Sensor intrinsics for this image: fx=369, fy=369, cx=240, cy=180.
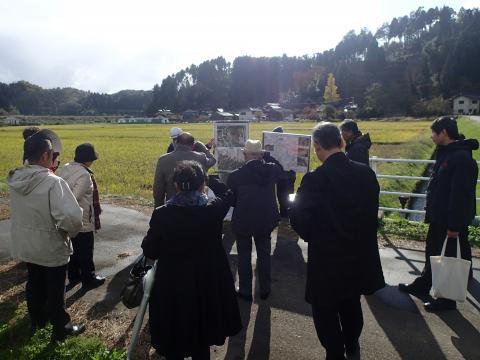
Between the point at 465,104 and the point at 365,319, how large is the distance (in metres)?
84.7

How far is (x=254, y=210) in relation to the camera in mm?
4348

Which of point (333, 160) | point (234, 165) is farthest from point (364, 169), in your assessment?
point (234, 165)

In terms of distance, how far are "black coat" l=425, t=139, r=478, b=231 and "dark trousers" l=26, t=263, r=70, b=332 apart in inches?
157

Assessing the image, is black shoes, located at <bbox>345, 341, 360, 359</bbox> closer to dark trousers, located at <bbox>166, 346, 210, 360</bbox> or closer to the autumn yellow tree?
dark trousers, located at <bbox>166, 346, 210, 360</bbox>

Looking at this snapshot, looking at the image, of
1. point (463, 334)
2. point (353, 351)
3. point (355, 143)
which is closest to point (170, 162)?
point (355, 143)

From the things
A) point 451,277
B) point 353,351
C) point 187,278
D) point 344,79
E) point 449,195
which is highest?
point 344,79

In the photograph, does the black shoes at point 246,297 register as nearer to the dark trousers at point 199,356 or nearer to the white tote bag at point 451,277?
the dark trousers at point 199,356

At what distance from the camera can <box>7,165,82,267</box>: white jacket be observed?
3291mm

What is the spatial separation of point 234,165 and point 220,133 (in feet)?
2.41

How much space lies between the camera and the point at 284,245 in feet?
20.6

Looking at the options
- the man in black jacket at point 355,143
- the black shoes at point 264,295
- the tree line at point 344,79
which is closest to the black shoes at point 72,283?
the black shoes at point 264,295

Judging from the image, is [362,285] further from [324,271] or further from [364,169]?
[364,169]

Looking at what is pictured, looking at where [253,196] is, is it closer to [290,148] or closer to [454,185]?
[454,185]

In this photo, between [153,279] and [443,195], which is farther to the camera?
[443,195]
